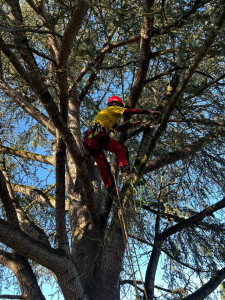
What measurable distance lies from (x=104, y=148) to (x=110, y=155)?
0.12 metres

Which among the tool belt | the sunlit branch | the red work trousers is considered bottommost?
the red work trousers

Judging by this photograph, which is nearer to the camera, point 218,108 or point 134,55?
point 218,108

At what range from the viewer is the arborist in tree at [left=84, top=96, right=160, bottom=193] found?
13.3 feet

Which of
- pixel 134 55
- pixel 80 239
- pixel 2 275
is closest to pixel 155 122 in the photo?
pixel 134 55

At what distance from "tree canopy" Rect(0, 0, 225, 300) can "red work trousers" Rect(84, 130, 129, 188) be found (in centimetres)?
16

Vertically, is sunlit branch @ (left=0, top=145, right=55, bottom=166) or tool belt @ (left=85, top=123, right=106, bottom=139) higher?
sunlit branch @ (left=0, top=145, right=55, bottom=166)

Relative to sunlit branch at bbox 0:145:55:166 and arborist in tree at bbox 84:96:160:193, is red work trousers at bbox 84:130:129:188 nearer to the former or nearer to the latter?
arborist in tree at bbox 84:96:160:193

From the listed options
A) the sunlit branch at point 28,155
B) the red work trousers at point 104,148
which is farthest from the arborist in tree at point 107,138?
the sunlit branch at point 28,155

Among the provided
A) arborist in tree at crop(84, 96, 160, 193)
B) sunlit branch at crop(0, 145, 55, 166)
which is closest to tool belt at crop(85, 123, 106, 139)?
arborist in tree at crop(84, 96, 160, 193)

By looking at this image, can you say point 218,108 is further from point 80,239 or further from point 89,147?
point 80,239

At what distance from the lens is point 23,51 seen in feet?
11.3

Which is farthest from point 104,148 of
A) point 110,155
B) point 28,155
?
point 28,155

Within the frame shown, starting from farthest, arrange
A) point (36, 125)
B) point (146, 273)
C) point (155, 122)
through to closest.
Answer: point (36, 125) < point (146, 273) < point (155, 122)

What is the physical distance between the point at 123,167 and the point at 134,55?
1.98m
